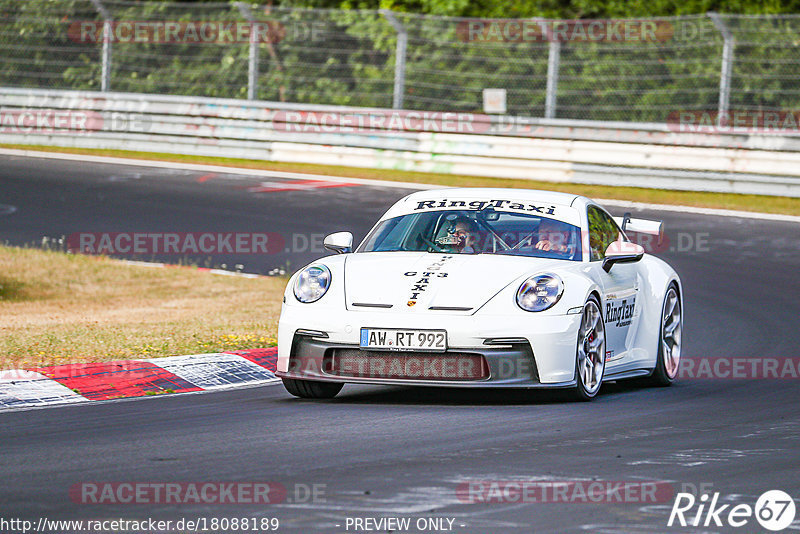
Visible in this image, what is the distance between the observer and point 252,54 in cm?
2325

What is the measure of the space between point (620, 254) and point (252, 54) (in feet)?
51.5

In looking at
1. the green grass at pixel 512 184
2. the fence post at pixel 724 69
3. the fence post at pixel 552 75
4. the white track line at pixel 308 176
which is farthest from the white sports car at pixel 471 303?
the fence post at pixel 552 75

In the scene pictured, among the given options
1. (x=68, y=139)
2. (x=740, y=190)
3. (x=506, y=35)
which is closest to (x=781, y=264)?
(x=740, y=190)

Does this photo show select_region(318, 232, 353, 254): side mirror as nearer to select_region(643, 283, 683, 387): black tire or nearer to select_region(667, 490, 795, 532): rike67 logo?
select_region(643, 283, 683, 387): black tire

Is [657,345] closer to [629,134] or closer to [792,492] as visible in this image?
[792,492]

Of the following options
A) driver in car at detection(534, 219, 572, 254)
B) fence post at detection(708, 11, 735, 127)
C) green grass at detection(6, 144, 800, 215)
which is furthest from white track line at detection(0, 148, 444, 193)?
driver in car at detection(534, 219, 572, 254)

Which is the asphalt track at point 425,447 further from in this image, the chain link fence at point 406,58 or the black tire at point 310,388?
the chain link fence at point 406,58

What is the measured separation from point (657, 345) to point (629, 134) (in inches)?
460

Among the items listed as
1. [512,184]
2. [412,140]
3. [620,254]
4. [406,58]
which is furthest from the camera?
[406,58]

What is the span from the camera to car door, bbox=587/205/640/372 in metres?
8.38

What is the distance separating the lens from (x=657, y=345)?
9164mm

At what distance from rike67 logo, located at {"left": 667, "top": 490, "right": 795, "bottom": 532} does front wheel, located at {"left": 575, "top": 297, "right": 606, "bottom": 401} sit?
244 centimetres

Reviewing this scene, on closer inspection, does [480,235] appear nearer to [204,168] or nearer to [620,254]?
[620,254]

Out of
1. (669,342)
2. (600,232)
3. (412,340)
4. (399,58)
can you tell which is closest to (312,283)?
(412,340)
